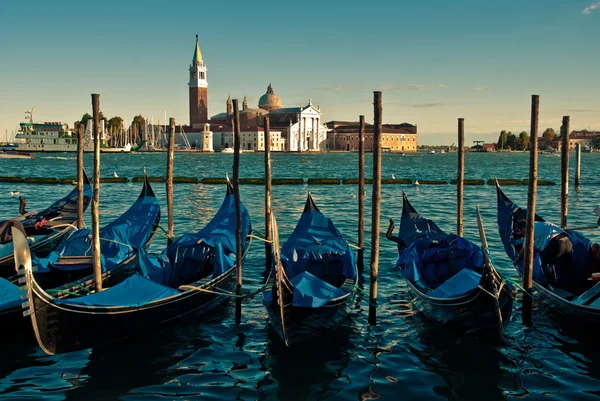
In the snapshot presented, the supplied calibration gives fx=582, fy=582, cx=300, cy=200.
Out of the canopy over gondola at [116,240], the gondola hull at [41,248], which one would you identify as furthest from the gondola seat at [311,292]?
the gondola hull at [41,248]

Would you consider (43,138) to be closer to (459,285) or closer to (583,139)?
(459,285)

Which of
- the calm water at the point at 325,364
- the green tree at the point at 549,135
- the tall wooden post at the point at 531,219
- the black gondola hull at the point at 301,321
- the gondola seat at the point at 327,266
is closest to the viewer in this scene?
the calm water at the point at 325,364

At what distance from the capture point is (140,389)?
5656 mm

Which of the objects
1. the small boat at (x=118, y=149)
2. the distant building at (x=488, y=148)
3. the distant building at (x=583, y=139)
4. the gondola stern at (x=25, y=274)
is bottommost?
the gondola stern at (x=25, y=274)

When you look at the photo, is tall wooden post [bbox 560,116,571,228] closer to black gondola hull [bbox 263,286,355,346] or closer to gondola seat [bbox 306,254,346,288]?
gondola seat [bbox 306,254,346,288]

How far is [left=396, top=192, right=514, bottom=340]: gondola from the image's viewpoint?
620 cm

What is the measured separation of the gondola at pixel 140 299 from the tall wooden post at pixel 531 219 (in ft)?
12.6

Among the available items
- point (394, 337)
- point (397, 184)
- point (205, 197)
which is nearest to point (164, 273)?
point (394, 337)

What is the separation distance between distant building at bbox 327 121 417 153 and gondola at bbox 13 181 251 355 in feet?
348

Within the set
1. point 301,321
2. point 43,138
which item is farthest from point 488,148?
point 301,321

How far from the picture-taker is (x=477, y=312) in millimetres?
6316

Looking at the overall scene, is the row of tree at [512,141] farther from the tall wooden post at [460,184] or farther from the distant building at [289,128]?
the tall wooden post at [460,184]

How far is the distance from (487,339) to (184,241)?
4.49m

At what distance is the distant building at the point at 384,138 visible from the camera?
11819 centimetres
